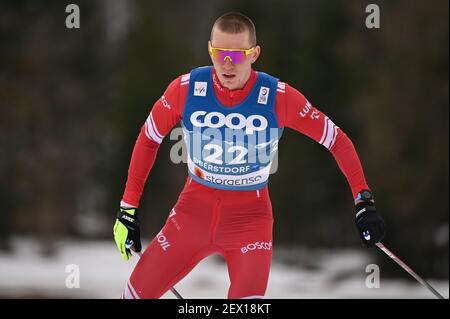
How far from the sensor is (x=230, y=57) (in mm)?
3949

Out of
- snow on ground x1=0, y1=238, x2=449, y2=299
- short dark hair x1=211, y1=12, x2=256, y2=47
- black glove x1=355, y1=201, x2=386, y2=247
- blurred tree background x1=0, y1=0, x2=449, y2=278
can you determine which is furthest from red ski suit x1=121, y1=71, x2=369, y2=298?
blurred tree background x1=0, y1=0, x2=449, y2=278

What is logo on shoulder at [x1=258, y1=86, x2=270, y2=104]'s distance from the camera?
13.3 feet

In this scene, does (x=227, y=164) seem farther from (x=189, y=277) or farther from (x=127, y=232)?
(x=189, y=277)

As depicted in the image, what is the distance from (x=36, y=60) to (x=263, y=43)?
219 inches

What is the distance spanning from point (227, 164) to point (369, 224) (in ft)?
2.76

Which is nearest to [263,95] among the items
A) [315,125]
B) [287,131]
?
[315,125]

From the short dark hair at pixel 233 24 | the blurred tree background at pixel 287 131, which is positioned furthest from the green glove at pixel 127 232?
the blurred tree background at pixel 287 131

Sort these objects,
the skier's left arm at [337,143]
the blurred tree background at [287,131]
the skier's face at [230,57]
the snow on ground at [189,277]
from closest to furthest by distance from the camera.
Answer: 1. the skier's face at [230,57]
2. the skier's left arm at [337,143]
3. the snow on ground at [189,277]
4. the blurred tree background at [287,131]

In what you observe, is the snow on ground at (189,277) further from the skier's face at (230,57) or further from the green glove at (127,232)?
the skier's face at (230,57)

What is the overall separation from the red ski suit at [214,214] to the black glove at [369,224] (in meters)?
0.13

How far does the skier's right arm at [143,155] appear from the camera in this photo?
413cm
